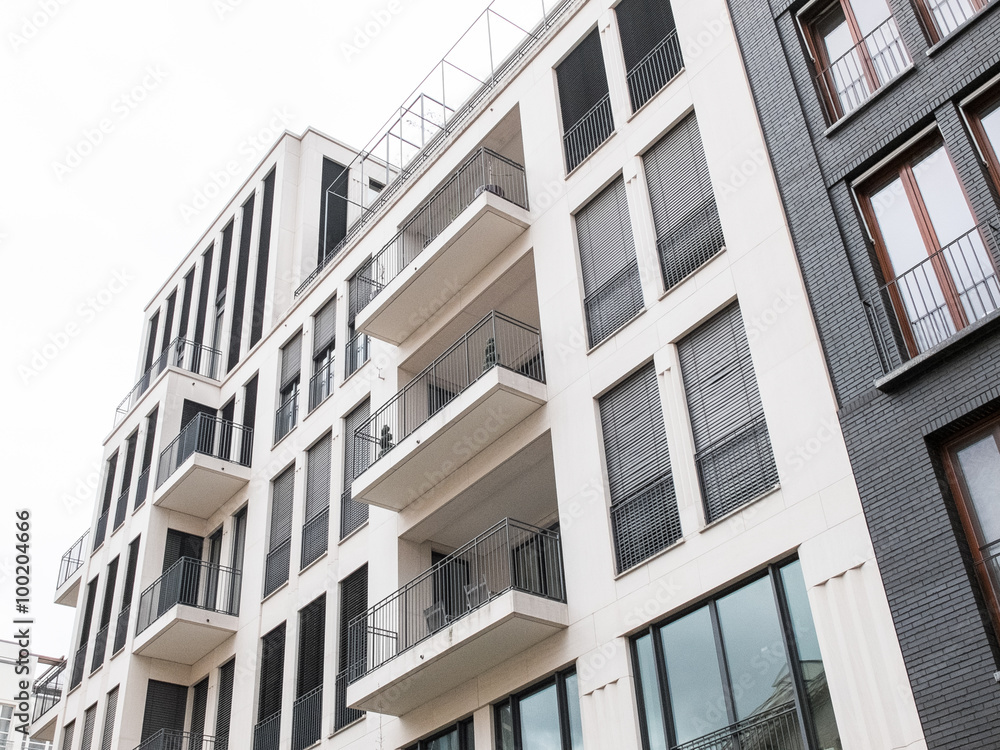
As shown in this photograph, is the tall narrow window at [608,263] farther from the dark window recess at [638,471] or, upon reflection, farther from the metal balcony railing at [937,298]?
the metal balcony railing at [937,298]

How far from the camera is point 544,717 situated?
16.8 meters

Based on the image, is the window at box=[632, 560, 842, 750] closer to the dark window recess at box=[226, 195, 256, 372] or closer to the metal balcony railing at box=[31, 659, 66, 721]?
the dark window recess at box=[226, 195, 256, 372]

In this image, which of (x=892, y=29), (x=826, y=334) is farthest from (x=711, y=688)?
(x=892, y=29)

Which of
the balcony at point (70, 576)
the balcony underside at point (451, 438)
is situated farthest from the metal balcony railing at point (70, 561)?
the balcony underside at point (451, 438)

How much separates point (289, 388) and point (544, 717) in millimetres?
14448

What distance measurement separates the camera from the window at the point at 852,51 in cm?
1541

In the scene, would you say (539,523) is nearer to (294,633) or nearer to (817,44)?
(294,633)

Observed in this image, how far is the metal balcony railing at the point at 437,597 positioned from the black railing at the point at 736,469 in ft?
11.3

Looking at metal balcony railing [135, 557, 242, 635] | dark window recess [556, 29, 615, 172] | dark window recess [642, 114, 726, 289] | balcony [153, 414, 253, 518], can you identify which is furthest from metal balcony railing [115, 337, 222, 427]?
dark window recess [642, 114, 726, 289]

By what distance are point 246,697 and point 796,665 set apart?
15099 mm

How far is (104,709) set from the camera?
2797cm

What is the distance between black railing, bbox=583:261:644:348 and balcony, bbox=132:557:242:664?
505 inches

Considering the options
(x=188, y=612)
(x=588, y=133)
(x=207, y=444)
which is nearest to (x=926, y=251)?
(x=588, y=133)

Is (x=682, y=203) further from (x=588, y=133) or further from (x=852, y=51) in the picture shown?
(x=588, y=133)
